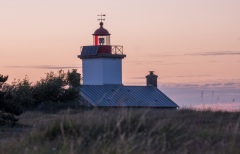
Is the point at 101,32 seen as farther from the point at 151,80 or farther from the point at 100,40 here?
the point at 151,80

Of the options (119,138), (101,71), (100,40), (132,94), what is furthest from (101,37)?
(119,138)

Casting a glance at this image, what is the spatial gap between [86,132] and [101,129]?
0.38 metres

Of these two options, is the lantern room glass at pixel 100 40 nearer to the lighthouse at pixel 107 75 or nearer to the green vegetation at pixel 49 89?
the lighthouse at pixel 107 75

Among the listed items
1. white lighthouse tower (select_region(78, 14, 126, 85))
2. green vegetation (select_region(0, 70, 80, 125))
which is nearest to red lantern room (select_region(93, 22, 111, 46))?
white lighthouse tower (select_region(78, 14, 126, 85))

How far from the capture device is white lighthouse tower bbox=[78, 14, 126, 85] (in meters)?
67.9

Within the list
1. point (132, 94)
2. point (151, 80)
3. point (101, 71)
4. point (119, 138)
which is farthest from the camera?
point (151, 80)

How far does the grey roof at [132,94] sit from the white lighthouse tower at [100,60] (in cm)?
181

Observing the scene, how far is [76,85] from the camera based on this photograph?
59.1 metres

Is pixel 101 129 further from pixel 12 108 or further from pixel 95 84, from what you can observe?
pixel 95 84

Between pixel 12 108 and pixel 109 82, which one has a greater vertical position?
pixel 109 82

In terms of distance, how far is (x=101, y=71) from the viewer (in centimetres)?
6844

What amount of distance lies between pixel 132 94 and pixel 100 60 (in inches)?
228

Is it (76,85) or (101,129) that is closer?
(101,129)

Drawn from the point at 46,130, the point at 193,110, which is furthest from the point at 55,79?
the point at 46,130
